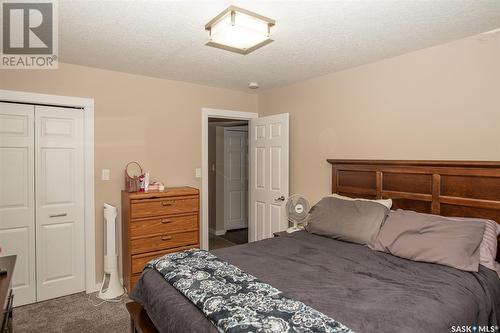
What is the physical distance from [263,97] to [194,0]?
2.69 meters

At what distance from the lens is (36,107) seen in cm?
305

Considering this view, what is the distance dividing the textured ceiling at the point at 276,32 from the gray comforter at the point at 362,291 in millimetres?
1715

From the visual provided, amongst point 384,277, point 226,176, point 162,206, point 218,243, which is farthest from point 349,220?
point 226,176

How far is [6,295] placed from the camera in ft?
4.96

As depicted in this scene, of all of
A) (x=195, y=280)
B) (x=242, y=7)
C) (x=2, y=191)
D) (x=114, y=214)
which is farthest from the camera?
(x=114, y=214)

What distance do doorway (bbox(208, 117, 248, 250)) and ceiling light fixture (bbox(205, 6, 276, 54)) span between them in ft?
11.6

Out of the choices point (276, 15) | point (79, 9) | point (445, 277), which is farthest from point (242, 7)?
point (445, 277)

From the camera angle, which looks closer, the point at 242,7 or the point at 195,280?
the point at 195,280

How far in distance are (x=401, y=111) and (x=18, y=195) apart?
3.82 m

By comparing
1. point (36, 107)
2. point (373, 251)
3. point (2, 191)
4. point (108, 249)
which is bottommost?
point (108, 249)

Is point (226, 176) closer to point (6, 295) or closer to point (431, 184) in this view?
point (431, 184)

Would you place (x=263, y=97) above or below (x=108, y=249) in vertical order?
above

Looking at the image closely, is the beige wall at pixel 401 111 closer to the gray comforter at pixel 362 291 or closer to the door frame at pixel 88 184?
the gray comforter at pixel 362 291

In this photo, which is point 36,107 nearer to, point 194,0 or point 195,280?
point 194,0
